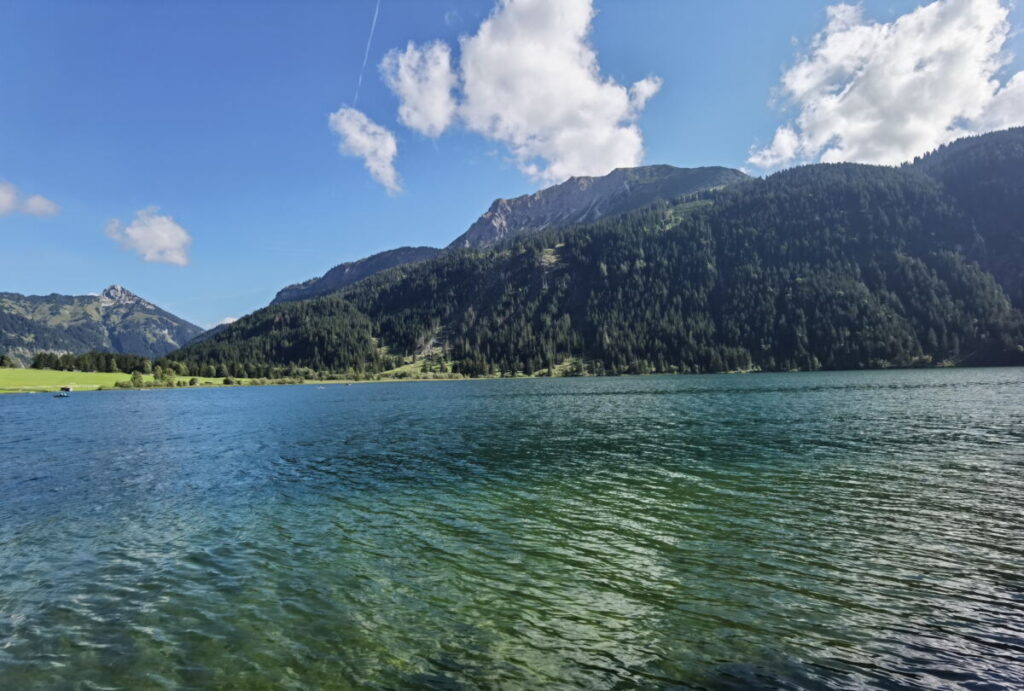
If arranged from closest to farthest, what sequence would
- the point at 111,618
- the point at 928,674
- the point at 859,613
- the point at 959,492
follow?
the point at 928,674 < the point at 859,613 < the point at 111,618 < the point at 959,492

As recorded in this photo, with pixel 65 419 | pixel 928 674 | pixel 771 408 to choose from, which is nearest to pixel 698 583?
pixel 928 674

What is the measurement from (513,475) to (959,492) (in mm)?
27096

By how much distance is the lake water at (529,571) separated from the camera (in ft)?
42.0

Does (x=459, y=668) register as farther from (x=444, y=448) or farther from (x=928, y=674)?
(x=444, y=448)

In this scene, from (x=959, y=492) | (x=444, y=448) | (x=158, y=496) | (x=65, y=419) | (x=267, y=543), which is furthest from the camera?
(x=65, y=419)

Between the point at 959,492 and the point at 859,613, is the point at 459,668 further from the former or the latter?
the point at 959,492

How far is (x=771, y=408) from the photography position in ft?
267

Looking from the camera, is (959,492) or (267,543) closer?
(267,543)

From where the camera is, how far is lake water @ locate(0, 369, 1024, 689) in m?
12.8

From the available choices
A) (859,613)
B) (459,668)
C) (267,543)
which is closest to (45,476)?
(267,543)

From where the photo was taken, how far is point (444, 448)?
51250mm

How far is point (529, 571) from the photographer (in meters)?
19.0

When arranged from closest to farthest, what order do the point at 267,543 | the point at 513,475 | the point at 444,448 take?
the point at 267,543
the point at 513,475
the point at 444,448

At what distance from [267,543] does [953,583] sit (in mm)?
27398
